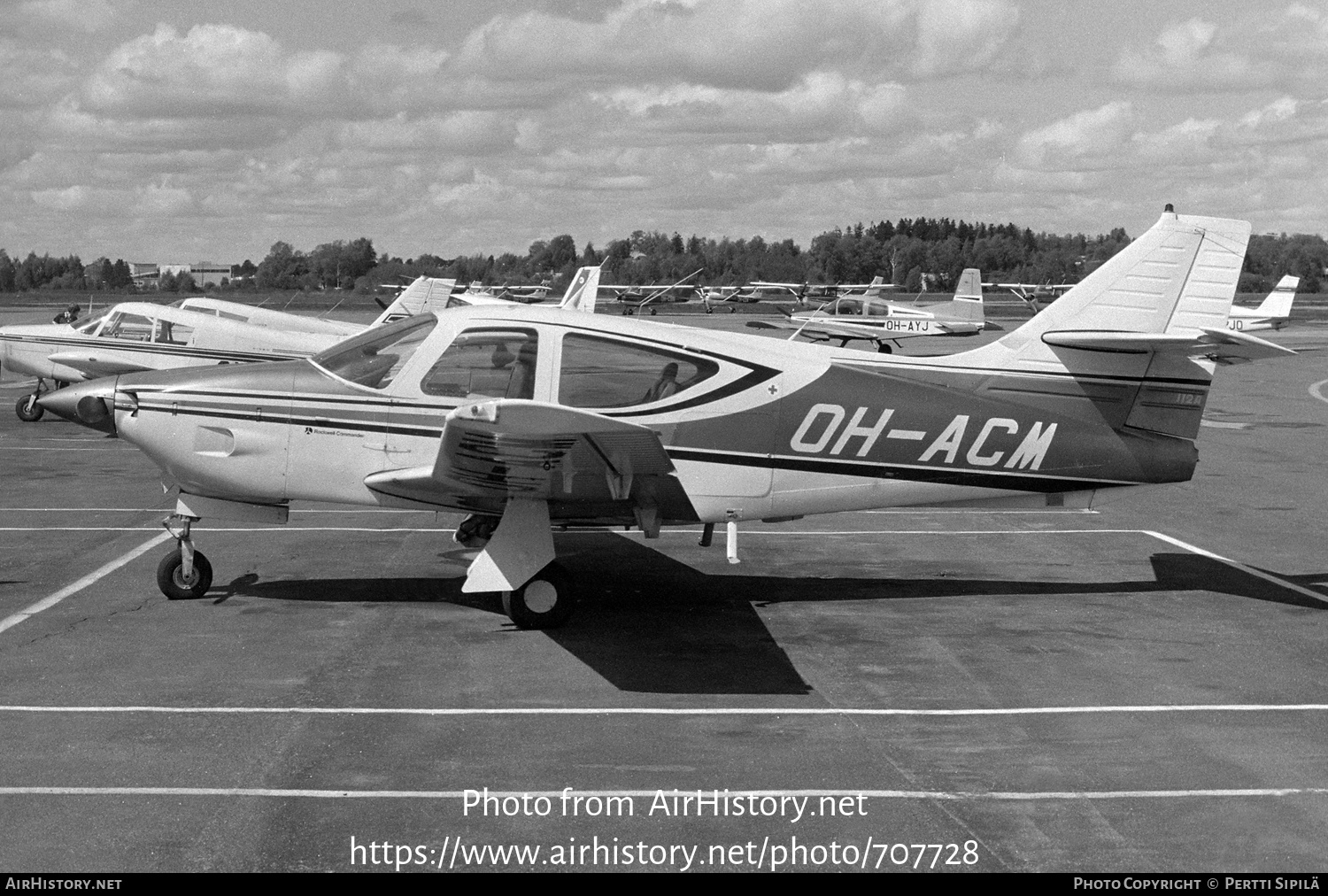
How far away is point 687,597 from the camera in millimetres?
10422

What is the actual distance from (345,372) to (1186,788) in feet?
20.7

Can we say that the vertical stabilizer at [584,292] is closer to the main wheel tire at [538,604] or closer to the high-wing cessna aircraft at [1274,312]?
the main wheel tire at [538,604]

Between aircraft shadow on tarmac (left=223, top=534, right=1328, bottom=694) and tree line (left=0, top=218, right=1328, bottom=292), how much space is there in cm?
12666

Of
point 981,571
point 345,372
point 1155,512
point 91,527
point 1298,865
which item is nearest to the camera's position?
point 1298,865

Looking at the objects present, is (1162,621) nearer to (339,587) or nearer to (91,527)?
(339,587)

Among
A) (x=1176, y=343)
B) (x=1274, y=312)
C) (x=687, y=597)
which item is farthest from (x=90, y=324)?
(x=1274, y=312)

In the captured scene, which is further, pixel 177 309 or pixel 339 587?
pixel 177 309

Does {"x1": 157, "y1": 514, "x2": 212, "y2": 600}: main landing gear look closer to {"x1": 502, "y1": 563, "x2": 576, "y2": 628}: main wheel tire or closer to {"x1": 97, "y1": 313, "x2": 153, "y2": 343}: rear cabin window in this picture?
{"x1": 502, "y1": 563, "x2": 576, "y2": 628}: main wheel tire

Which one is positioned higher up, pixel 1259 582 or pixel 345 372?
pixel 345 372

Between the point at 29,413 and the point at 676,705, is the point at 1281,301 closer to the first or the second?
the point at 29,413

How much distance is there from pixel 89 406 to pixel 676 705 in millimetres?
4957

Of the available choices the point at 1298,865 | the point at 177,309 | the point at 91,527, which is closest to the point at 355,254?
the point at 177,309

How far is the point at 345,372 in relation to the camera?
374 inches

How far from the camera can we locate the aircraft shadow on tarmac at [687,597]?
8.31 meters
